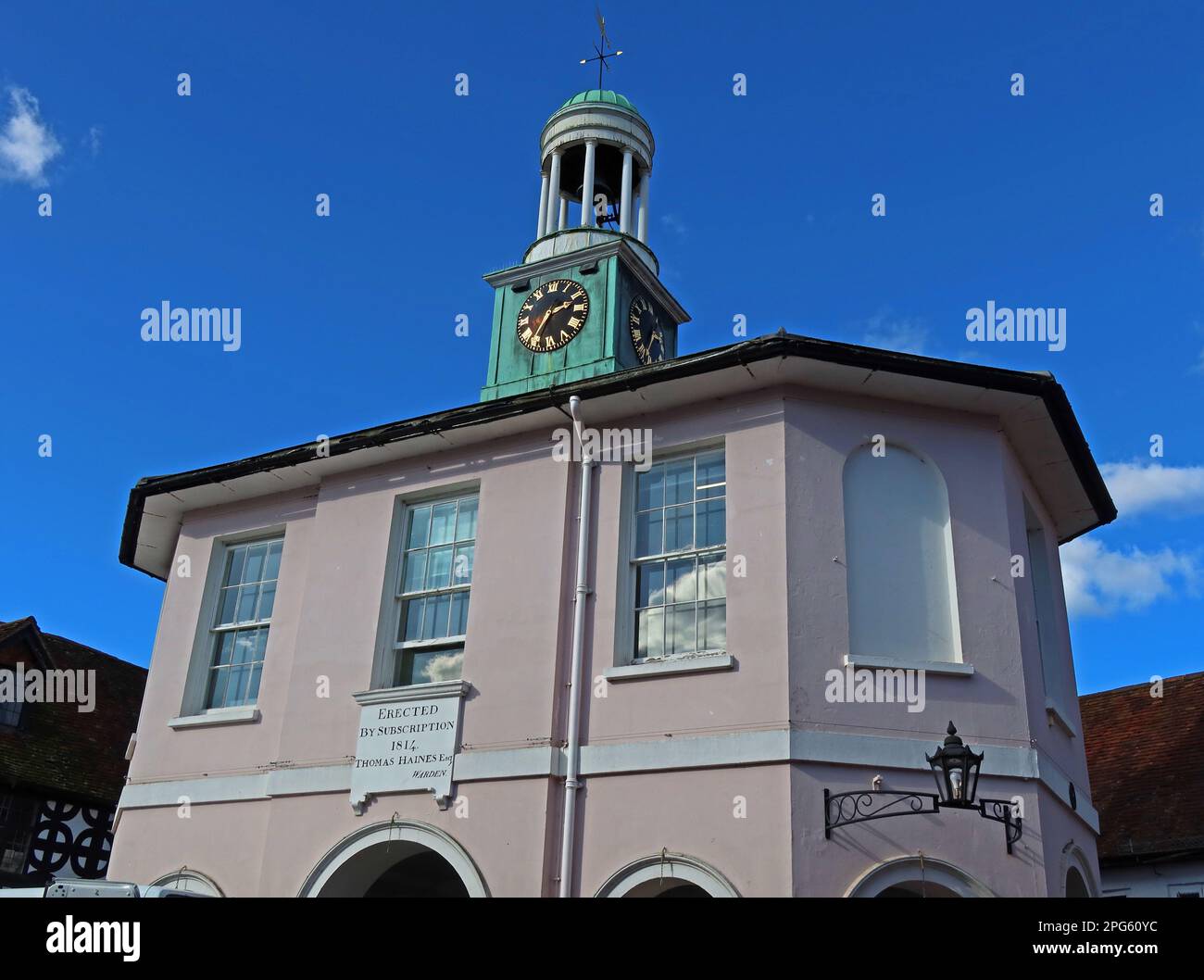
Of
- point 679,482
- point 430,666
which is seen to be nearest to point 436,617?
point 430,666

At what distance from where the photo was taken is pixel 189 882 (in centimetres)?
1401

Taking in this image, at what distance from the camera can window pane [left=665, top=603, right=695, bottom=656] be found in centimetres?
1241

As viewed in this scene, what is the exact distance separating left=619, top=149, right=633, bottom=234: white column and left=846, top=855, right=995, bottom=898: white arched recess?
11716mm

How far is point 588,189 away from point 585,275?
178 centimetres

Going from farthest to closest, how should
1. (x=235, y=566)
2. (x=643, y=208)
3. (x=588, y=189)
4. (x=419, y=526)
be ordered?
(x=643, y=208) < (x=588, y=189) < (x=235, y=566) < (x=419, y=526)

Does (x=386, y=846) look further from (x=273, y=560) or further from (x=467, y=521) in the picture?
(x=273, y=560)

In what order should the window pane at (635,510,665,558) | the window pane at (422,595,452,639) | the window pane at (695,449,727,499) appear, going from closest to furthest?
the window pane at (695,449,727,499)
the window pane at (635,510,665,558)
the window pane at (422,595,452,639)

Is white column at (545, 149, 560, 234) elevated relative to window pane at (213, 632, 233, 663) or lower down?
elevated

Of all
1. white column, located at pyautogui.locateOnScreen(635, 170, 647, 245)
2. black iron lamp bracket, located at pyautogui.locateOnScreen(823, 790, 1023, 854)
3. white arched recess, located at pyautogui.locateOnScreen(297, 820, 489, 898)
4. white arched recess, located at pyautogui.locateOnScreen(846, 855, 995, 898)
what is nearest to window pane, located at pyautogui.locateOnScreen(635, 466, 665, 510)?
black iron lamp bracket, located at pyautogui.locateOnScreen(823, 790, 1023, 854)

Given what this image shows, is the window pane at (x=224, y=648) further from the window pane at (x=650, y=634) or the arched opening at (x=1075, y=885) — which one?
the arched opening at (x=1075, y=885)

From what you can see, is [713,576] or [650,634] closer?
[713,576]

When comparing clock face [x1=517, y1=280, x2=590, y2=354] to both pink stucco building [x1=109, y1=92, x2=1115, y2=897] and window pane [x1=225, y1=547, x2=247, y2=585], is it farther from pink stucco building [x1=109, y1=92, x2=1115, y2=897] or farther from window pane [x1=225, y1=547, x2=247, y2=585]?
window pane [x1=225, y1=547, x2=247, y2=585]

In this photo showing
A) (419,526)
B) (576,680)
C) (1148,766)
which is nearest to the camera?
(576,680)

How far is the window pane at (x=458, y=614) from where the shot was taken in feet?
44.9
